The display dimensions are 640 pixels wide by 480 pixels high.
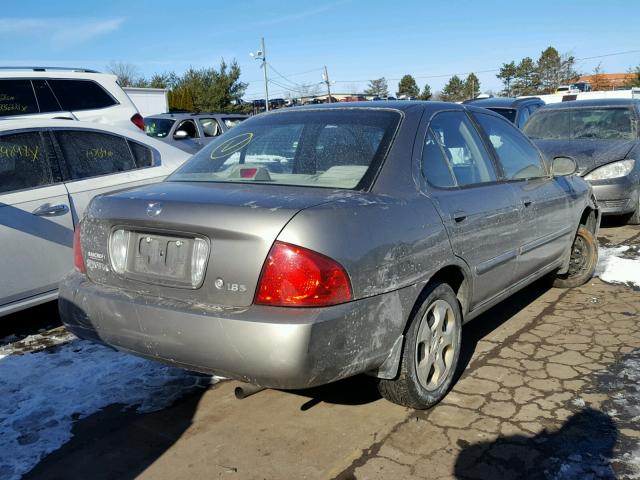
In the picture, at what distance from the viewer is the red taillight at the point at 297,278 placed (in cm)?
243

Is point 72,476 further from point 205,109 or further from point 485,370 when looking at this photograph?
point 205,109

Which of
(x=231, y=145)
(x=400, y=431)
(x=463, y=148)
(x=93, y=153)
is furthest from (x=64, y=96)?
(x=400, y=431)

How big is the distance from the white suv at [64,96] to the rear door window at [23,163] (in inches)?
85.1

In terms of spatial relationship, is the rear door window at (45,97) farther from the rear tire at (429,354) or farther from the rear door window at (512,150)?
the rear tire at (429,354)

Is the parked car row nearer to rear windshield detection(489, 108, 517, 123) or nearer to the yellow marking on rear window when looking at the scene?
the yellow marking on rear window

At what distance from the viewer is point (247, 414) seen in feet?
10.6

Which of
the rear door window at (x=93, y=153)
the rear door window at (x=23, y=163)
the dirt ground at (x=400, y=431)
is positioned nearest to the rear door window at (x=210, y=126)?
the rear door window at (x=93, y=153)

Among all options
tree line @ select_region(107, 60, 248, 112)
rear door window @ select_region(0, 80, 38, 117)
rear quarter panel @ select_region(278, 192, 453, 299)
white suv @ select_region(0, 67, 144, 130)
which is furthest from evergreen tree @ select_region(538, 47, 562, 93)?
rear quarter panel @ select_region(278, 192, 453, 299)

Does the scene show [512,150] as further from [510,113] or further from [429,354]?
[510,113]

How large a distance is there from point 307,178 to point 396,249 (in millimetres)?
633

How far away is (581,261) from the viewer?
5355 mm

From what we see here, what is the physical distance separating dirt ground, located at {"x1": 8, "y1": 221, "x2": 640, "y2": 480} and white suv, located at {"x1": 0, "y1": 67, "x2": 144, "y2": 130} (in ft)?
14.9

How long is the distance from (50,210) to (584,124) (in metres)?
7.34

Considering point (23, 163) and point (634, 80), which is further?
point (634, 80)
